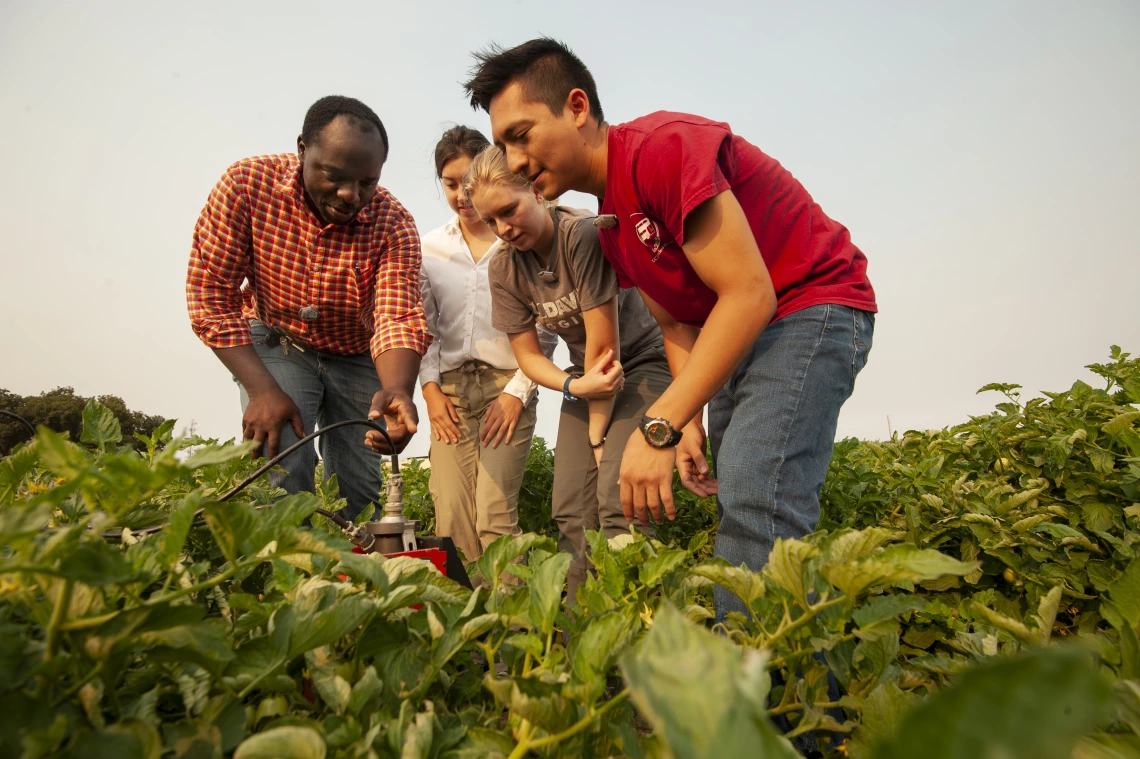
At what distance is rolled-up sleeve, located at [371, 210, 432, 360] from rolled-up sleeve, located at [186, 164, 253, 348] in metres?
0.58

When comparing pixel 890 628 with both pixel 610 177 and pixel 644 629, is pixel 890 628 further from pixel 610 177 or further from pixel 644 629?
pixel 610 177

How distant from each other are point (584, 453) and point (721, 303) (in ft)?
5.91

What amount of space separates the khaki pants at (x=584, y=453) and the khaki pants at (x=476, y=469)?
1.32 feet

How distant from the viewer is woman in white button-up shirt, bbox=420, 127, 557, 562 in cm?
390

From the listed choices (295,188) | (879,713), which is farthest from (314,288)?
(879,713)

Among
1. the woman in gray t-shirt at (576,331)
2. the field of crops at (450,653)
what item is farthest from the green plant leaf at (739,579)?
the woman in gray t-shirt at (576,331)

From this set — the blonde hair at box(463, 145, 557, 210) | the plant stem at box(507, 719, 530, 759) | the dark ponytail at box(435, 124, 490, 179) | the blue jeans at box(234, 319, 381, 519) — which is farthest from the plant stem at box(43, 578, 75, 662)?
the dark ponytail at box(435, 124, 490, 179)

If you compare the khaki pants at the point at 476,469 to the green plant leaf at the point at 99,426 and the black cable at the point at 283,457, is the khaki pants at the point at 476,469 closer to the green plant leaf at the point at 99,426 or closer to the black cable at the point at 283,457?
the black cable at the point at 283,457

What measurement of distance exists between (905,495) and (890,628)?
8.62 ft

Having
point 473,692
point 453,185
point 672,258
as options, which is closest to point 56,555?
point 473,692

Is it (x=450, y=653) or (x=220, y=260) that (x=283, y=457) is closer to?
(x=450, y=653)

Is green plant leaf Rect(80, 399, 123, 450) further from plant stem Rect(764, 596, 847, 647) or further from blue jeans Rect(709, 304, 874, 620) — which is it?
blue jeans Rect(709, 304, 874, 620)

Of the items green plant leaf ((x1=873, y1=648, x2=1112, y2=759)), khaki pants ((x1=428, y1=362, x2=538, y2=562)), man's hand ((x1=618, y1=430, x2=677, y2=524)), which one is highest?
green plant leaf ((x1=873, y1=648, x2=1112, y2=759))

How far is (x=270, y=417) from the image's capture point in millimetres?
2902
